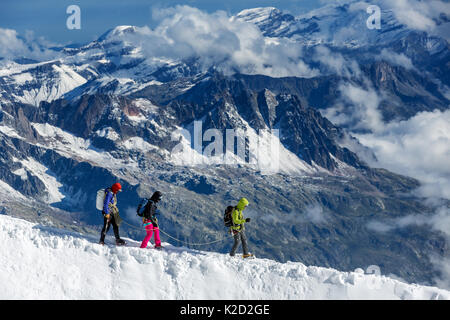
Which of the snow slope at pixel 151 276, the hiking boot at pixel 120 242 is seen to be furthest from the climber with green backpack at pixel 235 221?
the hiking boot at pixel 120 242

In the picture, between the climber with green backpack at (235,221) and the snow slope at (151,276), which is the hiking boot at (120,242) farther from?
the climber with green backpack at (235,221)

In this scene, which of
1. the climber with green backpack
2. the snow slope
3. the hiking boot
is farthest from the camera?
the climber with green backpack

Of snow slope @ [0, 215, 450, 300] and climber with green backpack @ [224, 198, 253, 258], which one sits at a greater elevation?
climber with green backpack @ [224, 198, 253, 258]

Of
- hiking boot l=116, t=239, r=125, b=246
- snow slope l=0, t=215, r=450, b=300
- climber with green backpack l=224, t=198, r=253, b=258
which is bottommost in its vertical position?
snow slope l=0, t=215, r=450, b=300

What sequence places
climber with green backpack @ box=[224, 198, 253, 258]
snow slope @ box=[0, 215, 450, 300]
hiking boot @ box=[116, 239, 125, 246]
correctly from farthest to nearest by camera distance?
climber with green backpack @ box=[224, 198, 253, 258] → hiking boot @ box=[116, 239, 125, 246] → snow slope @ box=[0, 215, 450, 300]

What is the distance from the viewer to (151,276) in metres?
50.9

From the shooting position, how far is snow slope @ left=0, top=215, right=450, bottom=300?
160ft

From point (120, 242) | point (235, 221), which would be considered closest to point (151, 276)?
point (120, 242)

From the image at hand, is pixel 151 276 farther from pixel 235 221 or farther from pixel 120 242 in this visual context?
pixel 235 221

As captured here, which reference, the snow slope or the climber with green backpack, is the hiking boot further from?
the climber with green backpack

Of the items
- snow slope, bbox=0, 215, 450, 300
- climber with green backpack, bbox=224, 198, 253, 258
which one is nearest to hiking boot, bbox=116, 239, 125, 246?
snow slope, bbox=0, 215, 450, 300
